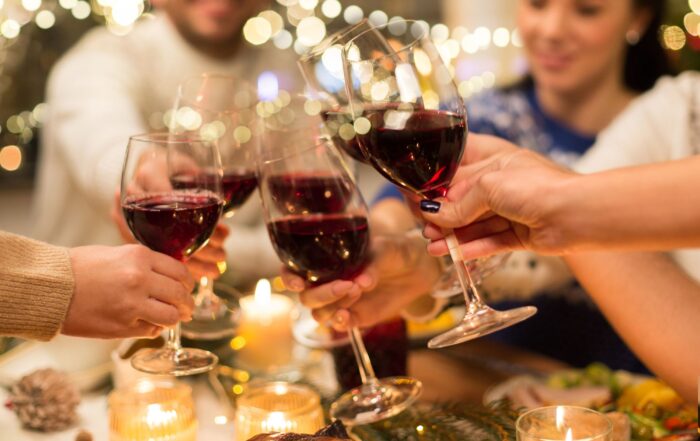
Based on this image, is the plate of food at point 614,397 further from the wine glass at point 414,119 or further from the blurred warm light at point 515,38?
the blurred warm light at point 515,38

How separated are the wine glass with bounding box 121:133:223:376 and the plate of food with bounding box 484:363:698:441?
18.9 inches

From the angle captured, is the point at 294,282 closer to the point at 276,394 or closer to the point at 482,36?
the point at 276,394

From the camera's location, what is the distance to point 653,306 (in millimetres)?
1182

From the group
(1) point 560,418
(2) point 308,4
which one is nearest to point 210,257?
(1) point 560,418

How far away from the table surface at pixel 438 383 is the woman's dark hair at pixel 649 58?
1.24 metres

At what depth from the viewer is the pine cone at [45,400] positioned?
1.12 metres

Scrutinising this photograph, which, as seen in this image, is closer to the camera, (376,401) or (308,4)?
(376,401)

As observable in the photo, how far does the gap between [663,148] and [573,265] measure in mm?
785

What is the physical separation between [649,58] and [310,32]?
112 inches

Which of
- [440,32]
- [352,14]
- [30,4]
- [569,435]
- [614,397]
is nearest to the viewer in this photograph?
[569,435]

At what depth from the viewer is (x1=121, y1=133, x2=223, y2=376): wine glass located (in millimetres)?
1013

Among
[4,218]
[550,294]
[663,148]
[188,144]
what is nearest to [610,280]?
[188,144]

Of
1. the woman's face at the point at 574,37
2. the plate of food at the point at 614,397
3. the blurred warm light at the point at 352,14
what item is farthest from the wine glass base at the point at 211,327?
the blurred warm light at the point at 352,14

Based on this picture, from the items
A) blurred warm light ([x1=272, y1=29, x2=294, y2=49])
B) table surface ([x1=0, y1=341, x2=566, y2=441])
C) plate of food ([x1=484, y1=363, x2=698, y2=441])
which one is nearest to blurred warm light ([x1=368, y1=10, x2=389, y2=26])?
blurred warm light ([x1=272, y1=29, x2=294, y2=49])
